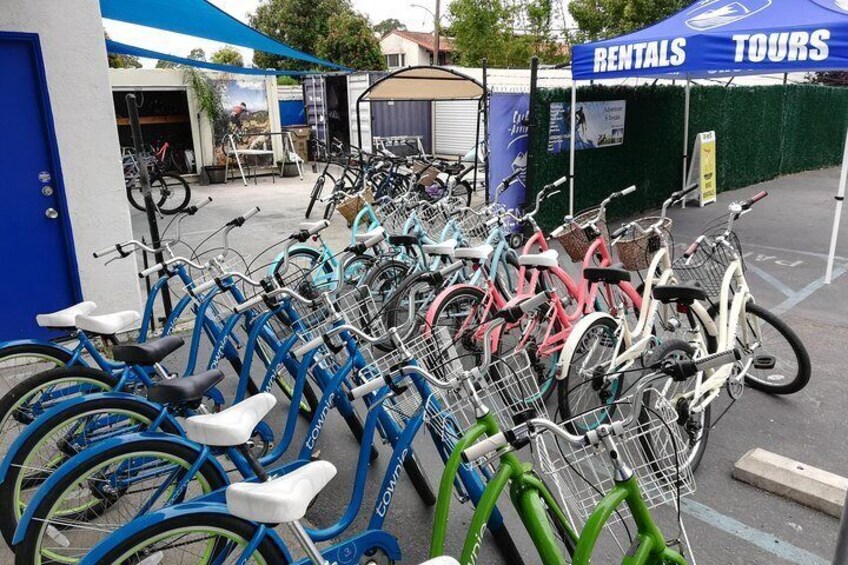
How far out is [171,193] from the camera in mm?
10961

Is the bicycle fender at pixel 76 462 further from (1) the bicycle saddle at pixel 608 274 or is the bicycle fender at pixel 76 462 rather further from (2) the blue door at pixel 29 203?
(2) the blue door at pixel 29 203

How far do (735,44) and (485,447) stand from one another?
5610mm

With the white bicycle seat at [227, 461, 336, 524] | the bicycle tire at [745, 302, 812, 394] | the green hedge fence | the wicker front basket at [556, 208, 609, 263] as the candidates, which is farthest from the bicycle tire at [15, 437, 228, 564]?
the green hedge fence

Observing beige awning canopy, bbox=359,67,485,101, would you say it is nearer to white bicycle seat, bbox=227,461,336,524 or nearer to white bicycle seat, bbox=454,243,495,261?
white bicycle seat, bbox=454,243,495,261

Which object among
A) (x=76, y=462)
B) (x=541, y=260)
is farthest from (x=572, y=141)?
(x=76, y=462)

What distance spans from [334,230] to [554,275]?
5.43 m

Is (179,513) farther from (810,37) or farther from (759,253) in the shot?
(759,253)

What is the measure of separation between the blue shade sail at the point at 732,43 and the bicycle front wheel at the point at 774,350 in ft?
9.90

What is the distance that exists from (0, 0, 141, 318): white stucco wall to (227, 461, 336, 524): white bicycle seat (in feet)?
12.4

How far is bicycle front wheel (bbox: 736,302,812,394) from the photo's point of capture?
12.2ft

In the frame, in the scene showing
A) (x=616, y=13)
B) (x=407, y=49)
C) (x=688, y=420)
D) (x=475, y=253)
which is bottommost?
(x=688, y=420)

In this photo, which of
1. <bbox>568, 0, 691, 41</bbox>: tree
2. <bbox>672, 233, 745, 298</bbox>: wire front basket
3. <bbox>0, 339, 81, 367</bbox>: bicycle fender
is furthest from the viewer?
<bbox>568, 0, 691, 41</bbox>: tree

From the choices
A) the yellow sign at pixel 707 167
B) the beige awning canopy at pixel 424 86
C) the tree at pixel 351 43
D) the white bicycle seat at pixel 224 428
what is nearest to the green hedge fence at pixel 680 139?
the yellow sign at pixel 707 167

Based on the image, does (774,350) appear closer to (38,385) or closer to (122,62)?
(38,385)
